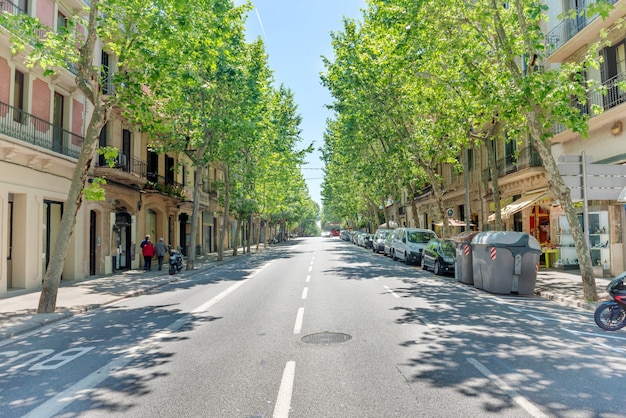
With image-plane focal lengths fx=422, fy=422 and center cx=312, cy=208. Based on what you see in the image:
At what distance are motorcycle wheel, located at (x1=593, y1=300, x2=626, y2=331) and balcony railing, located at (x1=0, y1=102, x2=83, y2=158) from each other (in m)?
17.0

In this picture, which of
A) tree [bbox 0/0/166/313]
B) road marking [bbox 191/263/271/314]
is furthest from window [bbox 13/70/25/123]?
road marking [bbox 191/263/271/314]

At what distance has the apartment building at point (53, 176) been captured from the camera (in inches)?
564

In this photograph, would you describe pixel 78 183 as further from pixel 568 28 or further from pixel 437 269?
pixel 568 28

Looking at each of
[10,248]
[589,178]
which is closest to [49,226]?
[10,248]

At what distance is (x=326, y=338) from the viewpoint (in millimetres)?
7199

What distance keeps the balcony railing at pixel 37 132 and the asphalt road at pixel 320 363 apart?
7.87 m

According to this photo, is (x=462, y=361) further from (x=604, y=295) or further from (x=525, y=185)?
(x=525, y=185)

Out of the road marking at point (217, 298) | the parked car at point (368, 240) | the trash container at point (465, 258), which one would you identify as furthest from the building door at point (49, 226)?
the parked car at point (368, 240)

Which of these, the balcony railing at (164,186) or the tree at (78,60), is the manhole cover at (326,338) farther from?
the balcony railing at (164,186)

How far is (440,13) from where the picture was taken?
13.4 metres

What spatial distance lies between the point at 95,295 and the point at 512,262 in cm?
1285

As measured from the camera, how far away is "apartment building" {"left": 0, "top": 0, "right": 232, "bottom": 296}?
14.3m

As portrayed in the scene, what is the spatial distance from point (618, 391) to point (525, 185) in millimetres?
19939

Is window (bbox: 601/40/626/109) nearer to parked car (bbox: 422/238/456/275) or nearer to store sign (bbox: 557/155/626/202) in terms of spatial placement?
store sign (bbox: 557/155/626/202)
